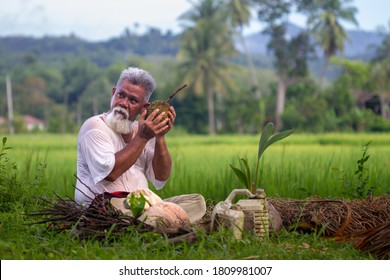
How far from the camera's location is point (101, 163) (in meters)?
4.38

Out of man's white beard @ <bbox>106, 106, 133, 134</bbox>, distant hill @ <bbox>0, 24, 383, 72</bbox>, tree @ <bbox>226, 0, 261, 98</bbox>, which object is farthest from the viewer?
distant hill @ <bbox>0, 24, 383, 72</bbox>

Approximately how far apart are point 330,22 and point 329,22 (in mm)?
223

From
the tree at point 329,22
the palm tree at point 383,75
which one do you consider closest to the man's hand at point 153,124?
the palm tree at point 383,75

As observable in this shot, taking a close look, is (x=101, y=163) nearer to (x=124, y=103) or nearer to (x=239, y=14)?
(x=124, y=103)

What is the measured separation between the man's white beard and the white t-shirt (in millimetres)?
41

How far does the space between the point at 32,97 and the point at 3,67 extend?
16934mm

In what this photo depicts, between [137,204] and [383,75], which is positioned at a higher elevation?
[383,75]

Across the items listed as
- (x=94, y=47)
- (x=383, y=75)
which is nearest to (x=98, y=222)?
(x=383, y=75)

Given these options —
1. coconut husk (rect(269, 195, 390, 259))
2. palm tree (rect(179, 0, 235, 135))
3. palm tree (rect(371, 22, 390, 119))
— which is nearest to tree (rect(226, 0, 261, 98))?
palm tree (rect(179, 0, 235, 135))

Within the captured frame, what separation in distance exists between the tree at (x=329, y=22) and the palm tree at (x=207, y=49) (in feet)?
18.4

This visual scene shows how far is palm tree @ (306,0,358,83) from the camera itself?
49.3 metres

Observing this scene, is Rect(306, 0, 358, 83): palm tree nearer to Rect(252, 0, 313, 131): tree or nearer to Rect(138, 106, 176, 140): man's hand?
Rect(252, 0, 313, 131): tree

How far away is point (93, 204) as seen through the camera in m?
4.41
